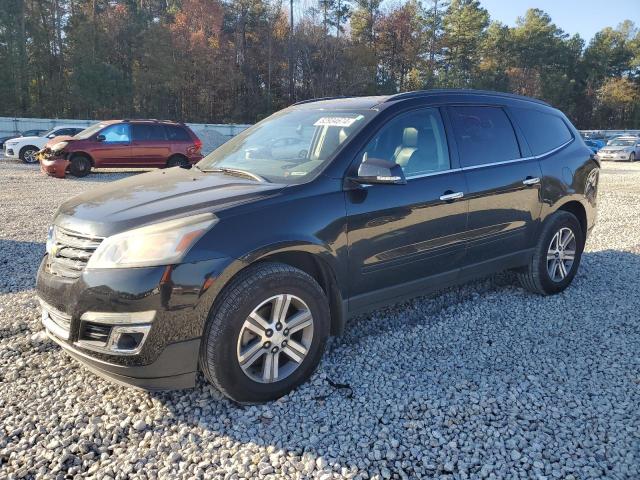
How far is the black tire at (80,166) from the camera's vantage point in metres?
14.3

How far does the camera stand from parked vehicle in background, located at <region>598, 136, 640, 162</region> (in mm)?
27609

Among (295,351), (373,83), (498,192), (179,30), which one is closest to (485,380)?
(295,351)

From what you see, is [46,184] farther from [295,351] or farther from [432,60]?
[432,60]

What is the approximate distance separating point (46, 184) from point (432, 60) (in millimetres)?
55253

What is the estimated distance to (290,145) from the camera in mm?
3773

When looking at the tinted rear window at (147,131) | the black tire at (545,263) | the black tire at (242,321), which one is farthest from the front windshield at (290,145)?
the tinted rear window at (147,131)

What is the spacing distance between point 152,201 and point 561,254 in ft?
12.7

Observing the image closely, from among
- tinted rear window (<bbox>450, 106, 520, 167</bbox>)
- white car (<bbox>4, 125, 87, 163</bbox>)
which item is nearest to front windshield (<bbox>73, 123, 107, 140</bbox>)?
white car (<bbox>4, 125, 87, 163</bbox>)

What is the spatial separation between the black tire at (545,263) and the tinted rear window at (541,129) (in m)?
0.67

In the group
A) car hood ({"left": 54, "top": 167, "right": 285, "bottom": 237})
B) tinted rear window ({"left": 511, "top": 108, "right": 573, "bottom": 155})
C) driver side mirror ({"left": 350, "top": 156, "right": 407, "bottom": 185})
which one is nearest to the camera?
car hood ({"left": 54, "top": 167, "right": 285, "bottom": 237})

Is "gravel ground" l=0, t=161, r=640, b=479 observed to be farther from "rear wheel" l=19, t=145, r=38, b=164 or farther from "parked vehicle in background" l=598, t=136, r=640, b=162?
"parked vehicle in background" l=598, t=136, r=640, b=162

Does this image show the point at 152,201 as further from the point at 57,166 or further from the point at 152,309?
the point at 57,166

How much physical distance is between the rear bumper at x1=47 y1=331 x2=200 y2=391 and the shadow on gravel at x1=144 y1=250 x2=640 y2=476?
0.27 meters

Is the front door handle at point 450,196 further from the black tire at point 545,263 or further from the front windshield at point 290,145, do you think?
the black tire at point 545,263
